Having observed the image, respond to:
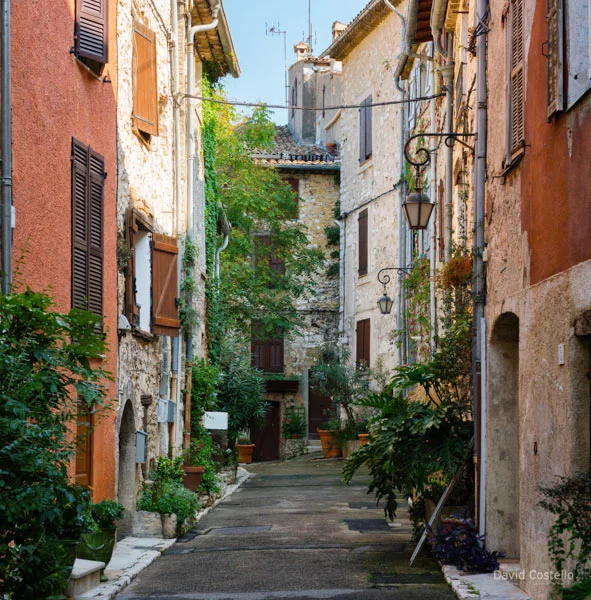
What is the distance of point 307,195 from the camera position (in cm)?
3366

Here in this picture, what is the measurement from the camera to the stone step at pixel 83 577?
8.77m

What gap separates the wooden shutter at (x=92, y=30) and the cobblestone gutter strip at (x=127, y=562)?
529 cm

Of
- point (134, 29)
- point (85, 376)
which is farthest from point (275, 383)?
point (85, 376)

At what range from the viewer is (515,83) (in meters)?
9.29

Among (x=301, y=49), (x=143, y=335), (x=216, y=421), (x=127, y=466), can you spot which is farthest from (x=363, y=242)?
(x=127, y=466)

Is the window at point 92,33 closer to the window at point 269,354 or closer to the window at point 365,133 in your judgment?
the window at point 365,133

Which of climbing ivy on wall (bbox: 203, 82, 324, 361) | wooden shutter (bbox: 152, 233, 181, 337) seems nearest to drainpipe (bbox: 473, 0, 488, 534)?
wooden shutter (bbox: 152, 233, 181, 337)

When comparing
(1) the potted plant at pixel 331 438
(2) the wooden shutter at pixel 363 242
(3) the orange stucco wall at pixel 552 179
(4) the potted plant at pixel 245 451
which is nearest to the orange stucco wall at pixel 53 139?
(3) the orange stucco wall at pixel 552 179

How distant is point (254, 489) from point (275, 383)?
1166cm

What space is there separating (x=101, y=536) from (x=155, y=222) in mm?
6210

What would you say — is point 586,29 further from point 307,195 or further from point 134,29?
point 307,195

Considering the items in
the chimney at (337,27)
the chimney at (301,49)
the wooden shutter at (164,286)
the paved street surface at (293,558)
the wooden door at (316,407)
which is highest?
the chimney at (301,49)

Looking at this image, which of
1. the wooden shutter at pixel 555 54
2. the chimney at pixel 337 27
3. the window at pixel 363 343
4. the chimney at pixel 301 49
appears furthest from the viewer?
the chimney at pixel 301 49

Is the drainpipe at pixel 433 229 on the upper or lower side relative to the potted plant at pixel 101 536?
upper
